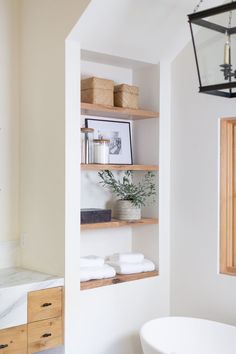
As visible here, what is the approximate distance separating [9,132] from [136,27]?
1171 mm

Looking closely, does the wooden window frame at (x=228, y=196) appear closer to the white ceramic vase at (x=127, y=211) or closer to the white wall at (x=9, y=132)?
the white ceramic vase at (x=127, y=211)

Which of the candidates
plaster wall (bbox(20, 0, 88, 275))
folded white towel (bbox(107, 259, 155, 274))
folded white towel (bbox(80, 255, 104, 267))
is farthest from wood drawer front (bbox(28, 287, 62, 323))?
folded white towel (bbox(107, 259, 155, 274))

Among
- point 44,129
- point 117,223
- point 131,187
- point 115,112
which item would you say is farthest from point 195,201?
point 44,129

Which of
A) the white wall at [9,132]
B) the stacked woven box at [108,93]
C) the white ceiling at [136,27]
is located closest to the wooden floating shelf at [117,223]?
the white wall at [9,132]

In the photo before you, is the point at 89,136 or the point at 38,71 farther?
the point at 89,136

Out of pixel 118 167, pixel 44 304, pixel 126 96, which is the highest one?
pixel 126 96

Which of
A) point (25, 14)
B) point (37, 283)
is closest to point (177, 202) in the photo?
point (37, 283)

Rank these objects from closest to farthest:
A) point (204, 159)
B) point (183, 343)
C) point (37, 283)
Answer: point (37, 283)
point (183, 343)
point (204, 159)

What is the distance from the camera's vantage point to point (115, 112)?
12.4 ft

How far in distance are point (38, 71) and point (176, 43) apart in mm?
1062

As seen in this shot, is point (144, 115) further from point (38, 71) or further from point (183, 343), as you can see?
point (183, 343)

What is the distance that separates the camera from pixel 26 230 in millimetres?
3756

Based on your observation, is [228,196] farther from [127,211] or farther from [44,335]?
[44,335]

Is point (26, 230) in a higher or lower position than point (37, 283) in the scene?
higher
